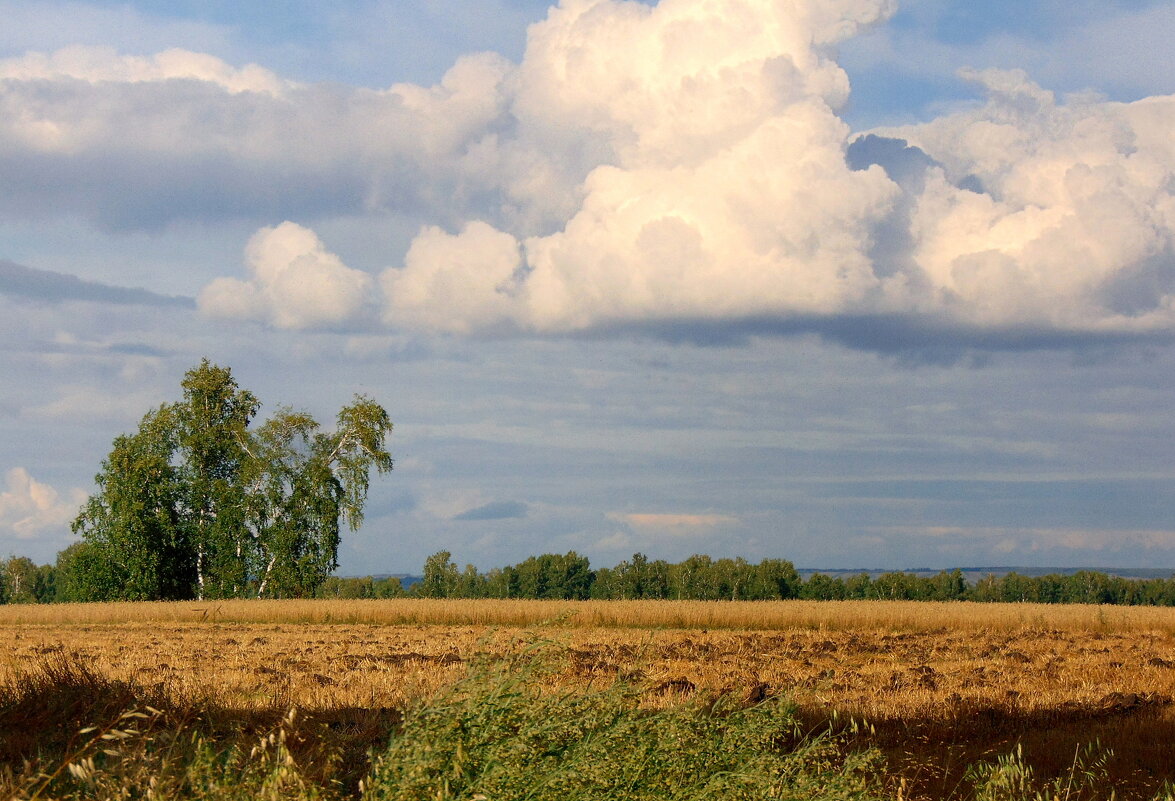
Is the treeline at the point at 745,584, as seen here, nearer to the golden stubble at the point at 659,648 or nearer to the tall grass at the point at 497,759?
the golden stubble at the point at 659,648

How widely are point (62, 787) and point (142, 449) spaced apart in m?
53.9

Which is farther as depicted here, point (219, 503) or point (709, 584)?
point (709, 584)

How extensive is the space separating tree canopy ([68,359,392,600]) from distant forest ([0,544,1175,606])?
45.1 metres

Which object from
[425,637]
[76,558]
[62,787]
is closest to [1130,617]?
[425,637]

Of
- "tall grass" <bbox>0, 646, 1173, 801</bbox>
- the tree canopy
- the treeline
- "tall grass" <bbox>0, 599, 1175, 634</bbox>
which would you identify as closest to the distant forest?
the treeline

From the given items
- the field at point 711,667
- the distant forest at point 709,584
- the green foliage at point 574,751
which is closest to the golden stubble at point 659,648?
the field at point 711,667

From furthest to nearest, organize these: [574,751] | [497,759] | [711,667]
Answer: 1. [711,667]
2. [574,751]
3. [497,759]

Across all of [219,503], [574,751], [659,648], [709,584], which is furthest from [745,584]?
[574,751]

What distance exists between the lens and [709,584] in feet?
363

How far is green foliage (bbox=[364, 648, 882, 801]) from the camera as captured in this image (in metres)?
4.88

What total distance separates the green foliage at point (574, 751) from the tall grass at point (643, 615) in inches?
954

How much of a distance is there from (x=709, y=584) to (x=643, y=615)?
79278 millimetres

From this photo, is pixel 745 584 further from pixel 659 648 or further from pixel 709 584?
pixel 659 648

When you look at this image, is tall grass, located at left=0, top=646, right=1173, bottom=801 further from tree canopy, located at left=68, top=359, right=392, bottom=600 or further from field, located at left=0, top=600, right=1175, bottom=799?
tree canopy, located at left=68, top=359, right=392, bottom=600
